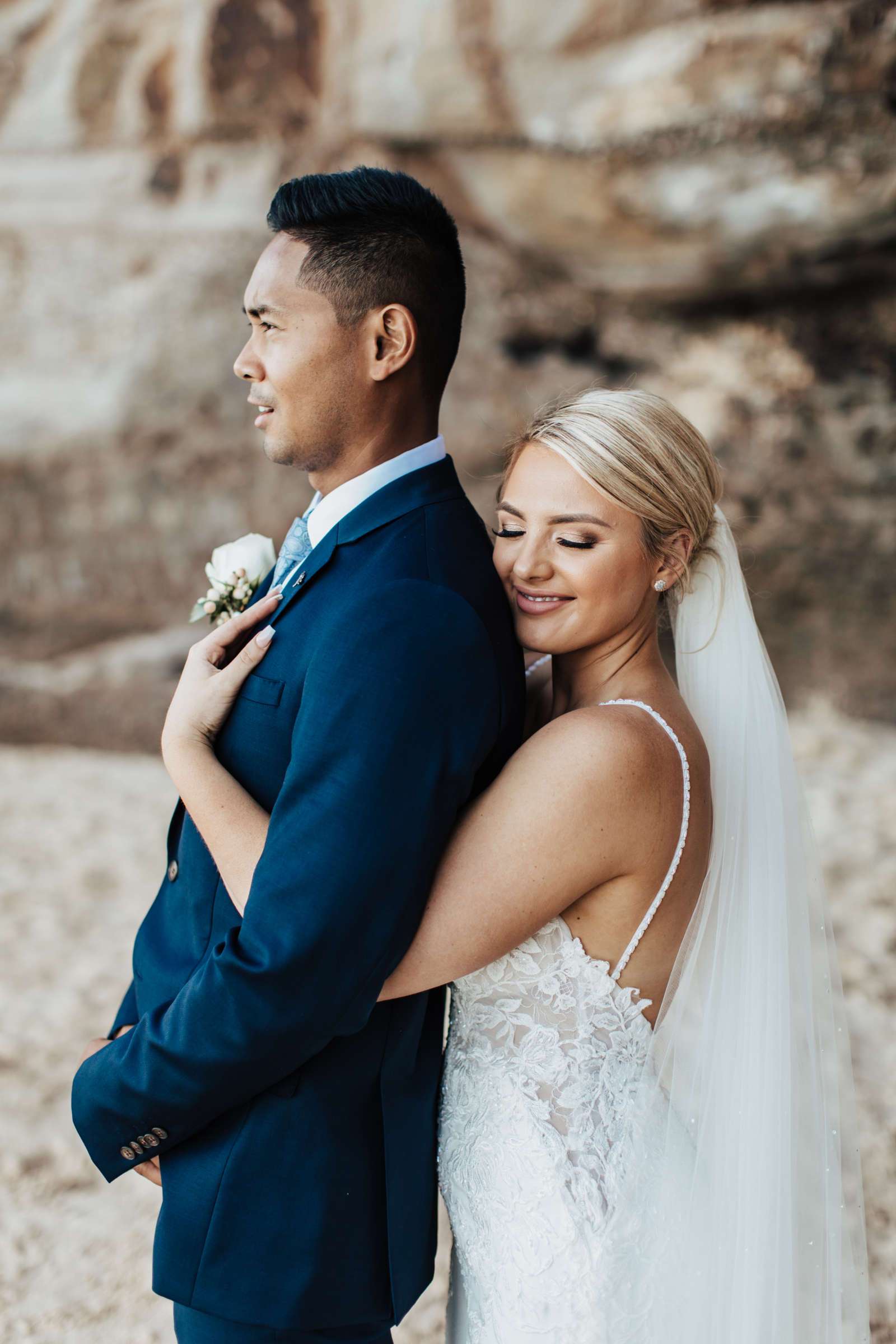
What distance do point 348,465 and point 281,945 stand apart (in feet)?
2.40

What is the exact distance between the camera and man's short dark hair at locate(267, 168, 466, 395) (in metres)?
1.50

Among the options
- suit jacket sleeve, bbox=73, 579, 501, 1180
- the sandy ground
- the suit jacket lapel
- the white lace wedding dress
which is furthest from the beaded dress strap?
the sandy ground

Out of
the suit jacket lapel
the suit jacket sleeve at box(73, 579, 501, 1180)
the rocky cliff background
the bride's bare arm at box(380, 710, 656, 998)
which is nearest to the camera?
the suit jacket sleeve at box(73, 579, 501, 1180)

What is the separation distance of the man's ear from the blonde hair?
0.27 m

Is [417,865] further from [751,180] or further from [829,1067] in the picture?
[751,180]

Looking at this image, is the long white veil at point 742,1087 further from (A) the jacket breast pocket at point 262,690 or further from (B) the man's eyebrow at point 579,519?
(A) the jacket breast pocket at point 262,690

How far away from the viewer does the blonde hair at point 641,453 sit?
1604 mm

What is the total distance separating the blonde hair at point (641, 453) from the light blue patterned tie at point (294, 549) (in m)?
0.38

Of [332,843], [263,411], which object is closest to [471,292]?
[263,411]

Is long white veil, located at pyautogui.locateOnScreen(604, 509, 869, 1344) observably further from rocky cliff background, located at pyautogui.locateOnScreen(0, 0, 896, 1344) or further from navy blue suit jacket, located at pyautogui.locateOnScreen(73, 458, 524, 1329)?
rocky cliff background, located at pyautogui.locateOnScreen(0, 0, 896, 1344)

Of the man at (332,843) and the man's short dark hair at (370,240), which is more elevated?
the man's short dark hair at (370,240)

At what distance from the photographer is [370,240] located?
151 cm

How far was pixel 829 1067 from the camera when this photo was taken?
1824 mm

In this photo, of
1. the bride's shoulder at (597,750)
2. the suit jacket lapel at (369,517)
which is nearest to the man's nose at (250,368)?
the suit jacket lapel at (369,517)
